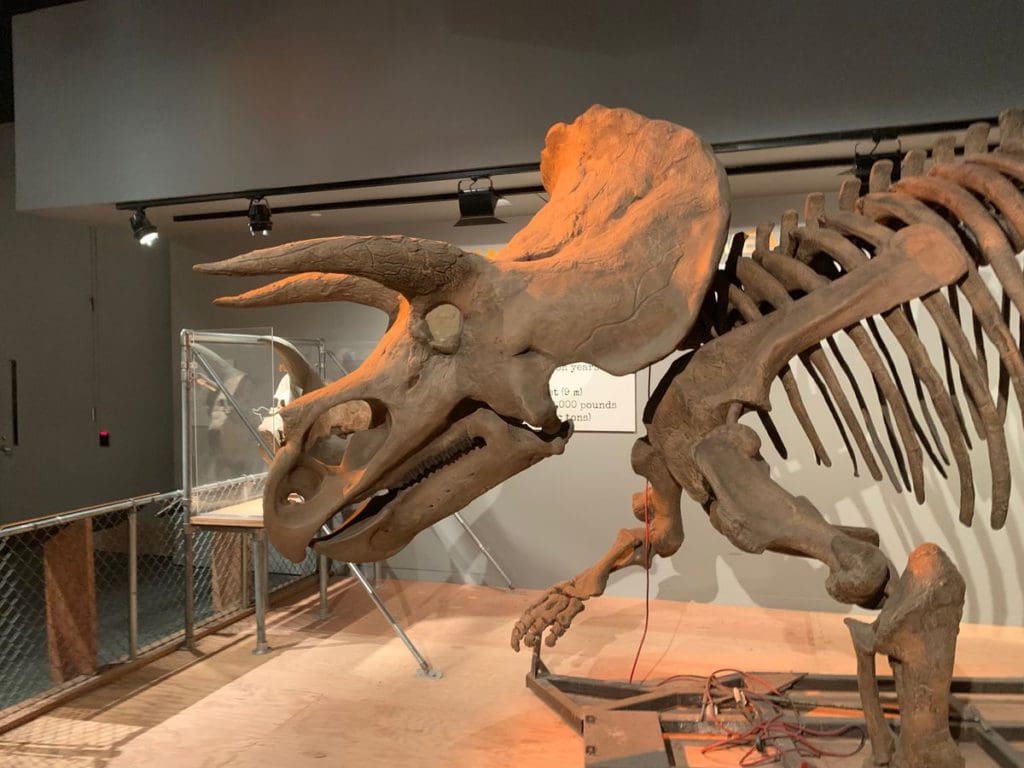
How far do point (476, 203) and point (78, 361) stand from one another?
12.1ft

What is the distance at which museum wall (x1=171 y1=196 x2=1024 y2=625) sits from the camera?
4.60m

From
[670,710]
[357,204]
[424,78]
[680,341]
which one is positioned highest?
[424,78]

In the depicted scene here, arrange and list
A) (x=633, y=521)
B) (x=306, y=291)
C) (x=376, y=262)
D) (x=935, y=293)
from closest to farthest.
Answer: (x=376, y=262)
(x=306, y=291)
(x=935, y=293)
(x=633, y=521)

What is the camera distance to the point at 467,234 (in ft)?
17.5

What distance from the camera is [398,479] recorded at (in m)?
2.01

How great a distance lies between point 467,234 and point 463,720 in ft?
10.6

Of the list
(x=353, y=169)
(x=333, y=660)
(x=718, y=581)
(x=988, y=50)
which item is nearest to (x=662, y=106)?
(x=988, y=50)

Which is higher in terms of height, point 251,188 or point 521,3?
point 521,3

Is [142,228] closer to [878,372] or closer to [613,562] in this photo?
[613,562]

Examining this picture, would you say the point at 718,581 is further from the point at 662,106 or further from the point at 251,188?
the point at 251,188

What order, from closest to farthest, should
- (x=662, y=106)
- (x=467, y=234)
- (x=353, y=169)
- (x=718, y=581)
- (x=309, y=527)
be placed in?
1. (x=309, y=527)
2. (x=662, y=106)
3. (x=353, y=169)
4. (x=718, y=581)
5. (x=467, y=234)

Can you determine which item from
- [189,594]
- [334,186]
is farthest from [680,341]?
[189,594]

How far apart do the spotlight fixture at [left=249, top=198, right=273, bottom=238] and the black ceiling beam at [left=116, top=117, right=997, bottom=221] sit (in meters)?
0.06

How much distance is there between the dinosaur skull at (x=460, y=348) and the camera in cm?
188
